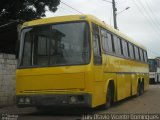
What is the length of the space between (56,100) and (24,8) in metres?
11.2

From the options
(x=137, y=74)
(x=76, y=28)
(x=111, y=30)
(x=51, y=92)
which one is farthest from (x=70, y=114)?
(x=137, y=74)

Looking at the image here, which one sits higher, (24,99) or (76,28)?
(76,28)

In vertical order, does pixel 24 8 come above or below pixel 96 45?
above

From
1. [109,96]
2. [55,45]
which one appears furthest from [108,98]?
[55,45]

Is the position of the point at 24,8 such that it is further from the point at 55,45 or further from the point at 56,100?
the point at 56,100

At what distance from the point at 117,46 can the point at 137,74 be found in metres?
5.19

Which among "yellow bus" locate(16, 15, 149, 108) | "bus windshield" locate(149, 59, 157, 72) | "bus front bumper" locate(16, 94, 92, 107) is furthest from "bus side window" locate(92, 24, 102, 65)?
"bus windshield" locate(149, 59, 157, 72)

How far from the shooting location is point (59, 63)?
508 inches

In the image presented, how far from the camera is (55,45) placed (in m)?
13.2

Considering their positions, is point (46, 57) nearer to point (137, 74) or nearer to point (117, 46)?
point (117, 46)

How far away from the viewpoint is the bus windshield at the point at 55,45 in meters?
12.8

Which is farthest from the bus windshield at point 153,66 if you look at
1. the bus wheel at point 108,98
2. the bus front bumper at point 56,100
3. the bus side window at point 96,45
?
the bus front bumper at point 56,100

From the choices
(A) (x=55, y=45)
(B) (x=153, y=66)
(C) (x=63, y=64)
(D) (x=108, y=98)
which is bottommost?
(D) (x=108, y=98)

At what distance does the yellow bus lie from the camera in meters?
12.6
